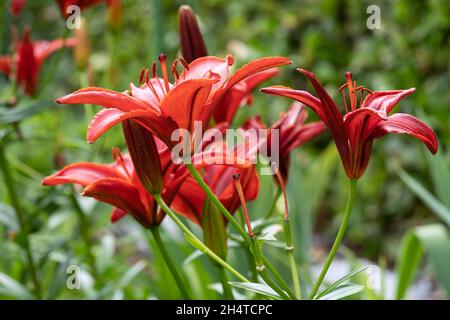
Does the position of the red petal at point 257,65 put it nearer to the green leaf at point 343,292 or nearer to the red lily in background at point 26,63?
the green leaf at point 343,292

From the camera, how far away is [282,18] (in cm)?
235

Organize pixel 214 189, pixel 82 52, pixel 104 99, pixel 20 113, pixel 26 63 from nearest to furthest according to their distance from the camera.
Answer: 1. pixel 104 99
2. pixel 214 189
3. pixel 20 113
4. pixel 26 63
5. pixel 82 52

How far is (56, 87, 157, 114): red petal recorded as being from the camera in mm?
446

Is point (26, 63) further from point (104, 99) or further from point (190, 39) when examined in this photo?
point (104, 99)

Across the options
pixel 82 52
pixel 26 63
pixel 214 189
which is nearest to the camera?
pixel 214 189

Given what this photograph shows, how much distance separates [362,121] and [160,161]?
0.49 ft

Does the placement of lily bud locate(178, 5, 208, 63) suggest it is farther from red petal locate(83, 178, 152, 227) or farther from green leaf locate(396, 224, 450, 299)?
→ green leaf locate(396, 224, 450, 299)

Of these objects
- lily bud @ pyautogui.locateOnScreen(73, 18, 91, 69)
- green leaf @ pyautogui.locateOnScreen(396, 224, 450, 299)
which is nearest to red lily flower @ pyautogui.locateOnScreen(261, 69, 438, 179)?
green leaf @ pyautogui.locateOnScreen(396, 224, 450, 299)

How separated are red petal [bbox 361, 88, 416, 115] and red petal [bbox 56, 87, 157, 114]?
0.16 metres

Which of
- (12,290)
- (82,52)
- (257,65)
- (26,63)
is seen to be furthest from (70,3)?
(257,65)

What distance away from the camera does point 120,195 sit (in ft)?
1.71

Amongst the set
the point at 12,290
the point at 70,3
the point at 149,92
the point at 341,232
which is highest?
the point at 70,3

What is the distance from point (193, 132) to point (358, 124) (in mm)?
113

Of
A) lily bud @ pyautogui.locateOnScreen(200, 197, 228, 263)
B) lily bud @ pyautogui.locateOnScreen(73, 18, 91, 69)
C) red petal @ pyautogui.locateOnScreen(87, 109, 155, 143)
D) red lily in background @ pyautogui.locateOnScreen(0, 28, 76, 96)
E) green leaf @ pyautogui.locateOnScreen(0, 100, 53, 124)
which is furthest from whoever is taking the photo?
lily bud @ pyautogui.locateOnScreen(73, 18, 91, 69)
